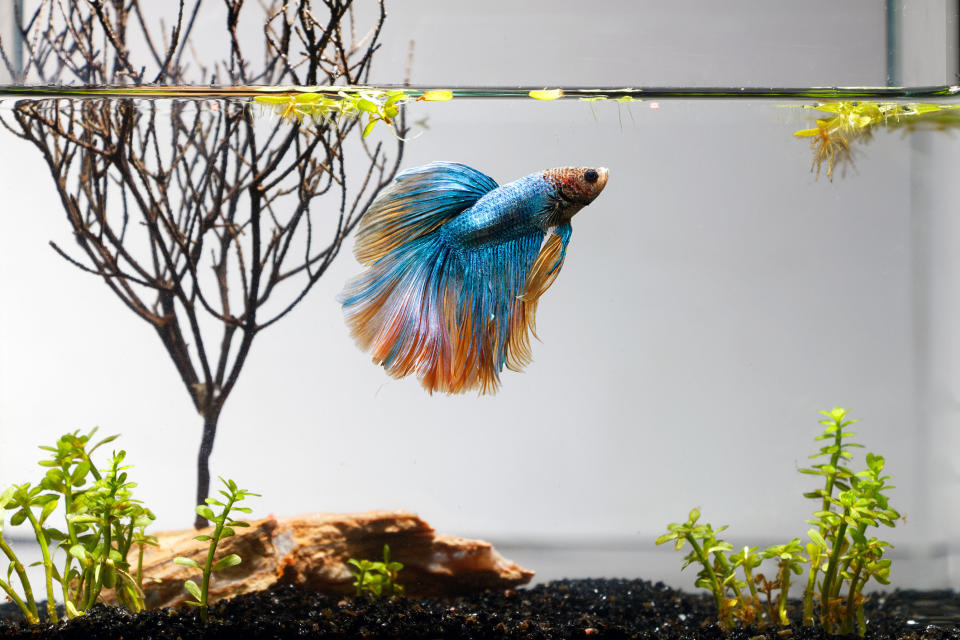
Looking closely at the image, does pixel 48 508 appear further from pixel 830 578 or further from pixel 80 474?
pixel 830 578

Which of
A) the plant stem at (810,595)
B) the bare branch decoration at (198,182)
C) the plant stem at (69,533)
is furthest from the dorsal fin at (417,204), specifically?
the plant stem at (810,595)

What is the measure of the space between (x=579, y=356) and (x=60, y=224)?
202 centimetres

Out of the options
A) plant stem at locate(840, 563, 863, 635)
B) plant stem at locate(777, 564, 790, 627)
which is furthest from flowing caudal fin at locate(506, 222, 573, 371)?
plant stem at locate(840, 563, 863, 635)

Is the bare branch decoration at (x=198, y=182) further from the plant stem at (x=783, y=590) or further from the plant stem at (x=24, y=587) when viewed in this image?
the plant stem at (x=783, y=590)

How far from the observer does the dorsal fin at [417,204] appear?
6.72ft

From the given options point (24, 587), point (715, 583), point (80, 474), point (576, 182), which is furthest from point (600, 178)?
point (24, 587)

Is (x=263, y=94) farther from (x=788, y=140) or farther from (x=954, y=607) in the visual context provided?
(x=954, y=607)

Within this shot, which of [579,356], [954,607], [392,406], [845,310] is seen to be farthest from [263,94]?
[954,607]

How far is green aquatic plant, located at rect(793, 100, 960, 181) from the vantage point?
2.48 m

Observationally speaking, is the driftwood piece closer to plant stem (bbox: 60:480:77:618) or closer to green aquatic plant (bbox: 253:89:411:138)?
plant stem (bbox: 60:480:77:618)

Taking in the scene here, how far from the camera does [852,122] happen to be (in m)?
2.52

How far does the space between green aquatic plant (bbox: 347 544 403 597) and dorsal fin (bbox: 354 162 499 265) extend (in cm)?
105

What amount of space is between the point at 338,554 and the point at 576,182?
1550 mm

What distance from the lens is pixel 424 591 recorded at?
8.12 ft
